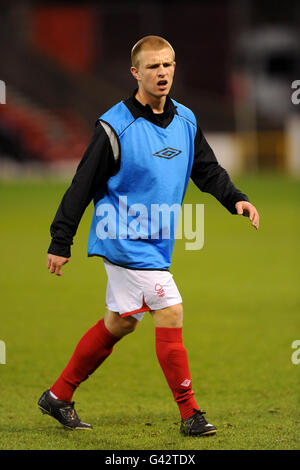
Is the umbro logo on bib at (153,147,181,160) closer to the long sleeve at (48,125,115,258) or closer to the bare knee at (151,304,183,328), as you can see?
the long sleeve at (48,125,115,258)

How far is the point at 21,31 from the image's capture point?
37688 mm

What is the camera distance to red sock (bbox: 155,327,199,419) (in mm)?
4777

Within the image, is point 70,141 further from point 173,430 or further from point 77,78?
point 173,430

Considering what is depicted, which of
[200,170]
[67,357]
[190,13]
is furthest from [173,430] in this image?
[190,13]

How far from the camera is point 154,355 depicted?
6902mm

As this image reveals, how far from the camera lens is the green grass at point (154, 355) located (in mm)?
4840

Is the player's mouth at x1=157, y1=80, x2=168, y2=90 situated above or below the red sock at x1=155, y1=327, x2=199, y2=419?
above

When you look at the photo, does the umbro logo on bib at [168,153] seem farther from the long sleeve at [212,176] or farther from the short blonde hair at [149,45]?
the short blonde hair at [149,45]

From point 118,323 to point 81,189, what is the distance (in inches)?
30.8

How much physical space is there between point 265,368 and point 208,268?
5462mm

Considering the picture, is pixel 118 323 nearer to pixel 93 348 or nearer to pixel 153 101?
pixel 93 348
